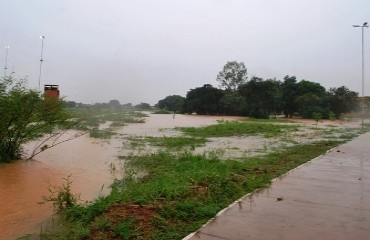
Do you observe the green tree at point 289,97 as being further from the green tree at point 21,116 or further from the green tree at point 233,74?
the green tree at point 21,116

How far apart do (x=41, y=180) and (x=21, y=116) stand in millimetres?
2828

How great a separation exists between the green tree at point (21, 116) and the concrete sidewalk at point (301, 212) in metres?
7.72

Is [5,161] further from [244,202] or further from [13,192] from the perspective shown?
[244,202]

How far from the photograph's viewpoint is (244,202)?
588 centimetres

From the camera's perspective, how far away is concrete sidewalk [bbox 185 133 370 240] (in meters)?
4.52

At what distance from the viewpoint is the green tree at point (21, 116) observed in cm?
1064

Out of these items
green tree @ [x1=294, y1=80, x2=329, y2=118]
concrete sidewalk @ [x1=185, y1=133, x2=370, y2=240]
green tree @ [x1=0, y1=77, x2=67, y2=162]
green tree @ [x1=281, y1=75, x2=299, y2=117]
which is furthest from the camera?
green tree @ [x1=281, y1=75, x2=299, y2=117]

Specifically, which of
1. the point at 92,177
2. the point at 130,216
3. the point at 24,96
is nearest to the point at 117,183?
the point at 92,177

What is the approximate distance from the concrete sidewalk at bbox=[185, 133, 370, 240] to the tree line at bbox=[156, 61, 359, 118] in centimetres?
4489

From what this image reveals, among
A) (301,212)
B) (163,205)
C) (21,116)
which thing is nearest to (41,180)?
(21,116)

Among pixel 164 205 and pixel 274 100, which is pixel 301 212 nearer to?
pixel 164 205

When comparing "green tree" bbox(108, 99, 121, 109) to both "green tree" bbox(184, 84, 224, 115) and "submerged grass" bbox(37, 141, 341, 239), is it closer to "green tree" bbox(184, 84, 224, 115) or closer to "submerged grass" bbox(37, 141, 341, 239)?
"submerged grass" bbox(37, 141, 341, 239)

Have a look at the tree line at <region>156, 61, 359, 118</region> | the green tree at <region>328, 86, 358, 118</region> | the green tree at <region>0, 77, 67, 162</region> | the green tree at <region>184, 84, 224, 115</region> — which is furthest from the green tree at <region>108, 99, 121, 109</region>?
the green tree at <region>184, 84, 224, 115</region>

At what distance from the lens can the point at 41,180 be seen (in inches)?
355
